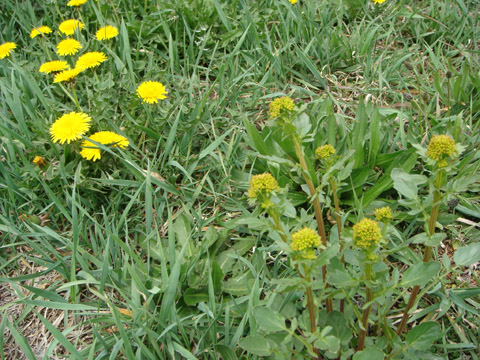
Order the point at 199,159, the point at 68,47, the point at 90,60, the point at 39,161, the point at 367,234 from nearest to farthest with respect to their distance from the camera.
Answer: the point at 367,234 < the point at 39,161 < the point at 199,159 < the point at 90,60 < the point at 68,47

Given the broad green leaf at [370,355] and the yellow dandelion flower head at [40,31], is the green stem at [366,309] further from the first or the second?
the yellow dandelion flower head at [40,31]

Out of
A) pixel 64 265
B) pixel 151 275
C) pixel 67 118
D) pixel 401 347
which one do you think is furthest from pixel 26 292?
pixel 401 347

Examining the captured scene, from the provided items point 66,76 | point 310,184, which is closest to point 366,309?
point 310,184

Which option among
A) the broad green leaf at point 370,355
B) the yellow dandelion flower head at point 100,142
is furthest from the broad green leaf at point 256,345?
the yellow dandelion flower head at point 100,142

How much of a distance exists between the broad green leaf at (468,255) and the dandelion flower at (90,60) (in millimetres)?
2165

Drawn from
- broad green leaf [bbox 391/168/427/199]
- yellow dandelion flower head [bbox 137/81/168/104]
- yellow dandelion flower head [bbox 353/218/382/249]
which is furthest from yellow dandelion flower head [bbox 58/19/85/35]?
yellow dandelion flower head [bbox 353/218/382/249]

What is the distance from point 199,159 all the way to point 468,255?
4.57 feet

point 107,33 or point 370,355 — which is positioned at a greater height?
point 107,33

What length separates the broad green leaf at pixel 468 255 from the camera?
1.46m

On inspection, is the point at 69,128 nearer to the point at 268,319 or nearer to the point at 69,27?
the point at 69,27

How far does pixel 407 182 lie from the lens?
1472 millimetres

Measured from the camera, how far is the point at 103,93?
2.62 meters

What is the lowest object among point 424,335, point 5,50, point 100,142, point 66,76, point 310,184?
point 424,335

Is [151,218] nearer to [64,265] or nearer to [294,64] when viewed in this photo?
[64,265]
